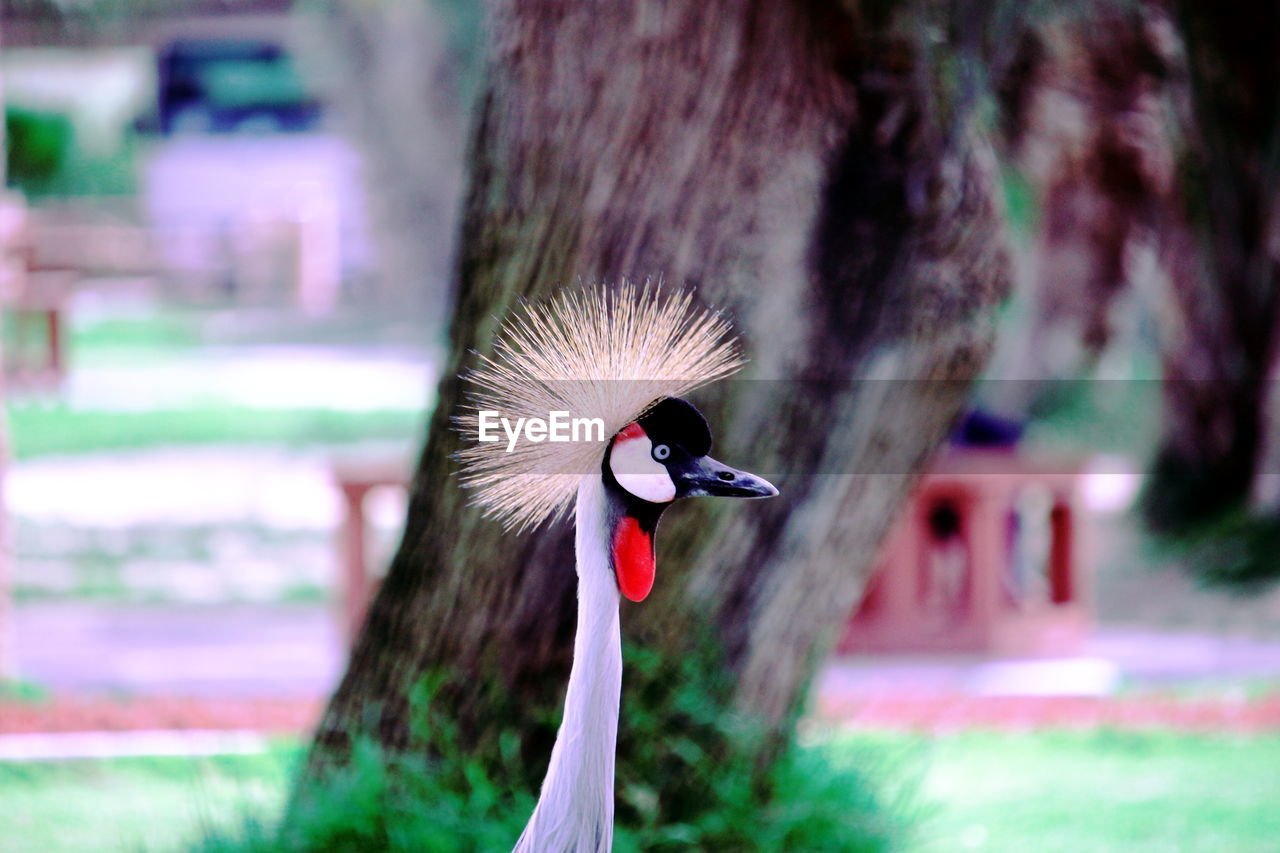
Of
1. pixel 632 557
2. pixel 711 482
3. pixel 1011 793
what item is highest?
pixel 711 482

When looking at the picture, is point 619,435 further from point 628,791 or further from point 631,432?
point 628,791

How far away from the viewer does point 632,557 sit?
2.55 metres

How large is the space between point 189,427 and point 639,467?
12.7m

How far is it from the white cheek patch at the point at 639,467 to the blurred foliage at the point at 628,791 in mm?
1195

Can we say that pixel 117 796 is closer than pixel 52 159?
Yes

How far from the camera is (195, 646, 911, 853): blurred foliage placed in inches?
136

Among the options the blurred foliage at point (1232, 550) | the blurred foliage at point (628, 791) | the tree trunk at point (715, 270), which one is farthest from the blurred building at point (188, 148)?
the blurred foliage at point (628, 791)

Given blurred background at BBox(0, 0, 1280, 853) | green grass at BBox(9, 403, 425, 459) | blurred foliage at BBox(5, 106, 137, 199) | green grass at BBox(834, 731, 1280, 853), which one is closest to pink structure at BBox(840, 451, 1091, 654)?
blurred background at BBox(0, 0, 1280, 853)

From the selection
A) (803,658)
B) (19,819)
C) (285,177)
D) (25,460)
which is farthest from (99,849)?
(285,177)

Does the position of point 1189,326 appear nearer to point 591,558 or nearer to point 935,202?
point 935,202

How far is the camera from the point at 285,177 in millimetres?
30219

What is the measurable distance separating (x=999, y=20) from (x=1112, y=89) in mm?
4107

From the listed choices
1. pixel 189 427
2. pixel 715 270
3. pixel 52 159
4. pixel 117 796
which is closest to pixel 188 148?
pixel 52 159

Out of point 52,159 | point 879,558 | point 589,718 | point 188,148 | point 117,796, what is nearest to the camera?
point 589,718
